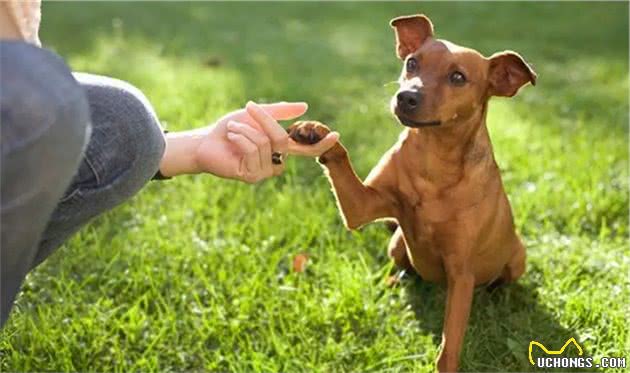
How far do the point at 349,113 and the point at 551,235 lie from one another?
1677mm

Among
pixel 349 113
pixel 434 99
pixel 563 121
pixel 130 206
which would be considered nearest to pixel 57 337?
pixel 130 206

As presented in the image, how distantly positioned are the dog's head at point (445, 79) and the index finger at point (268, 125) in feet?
1.39

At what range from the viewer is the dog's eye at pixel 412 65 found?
2.48 meters

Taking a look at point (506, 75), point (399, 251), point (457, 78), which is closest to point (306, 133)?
point (457, 78)

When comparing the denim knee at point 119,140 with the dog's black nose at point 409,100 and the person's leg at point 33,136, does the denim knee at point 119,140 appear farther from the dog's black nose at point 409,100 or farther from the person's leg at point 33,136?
the dog's black nose at point 409,100

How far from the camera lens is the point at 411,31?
8.58 feet

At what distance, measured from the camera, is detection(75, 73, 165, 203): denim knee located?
1794 mm

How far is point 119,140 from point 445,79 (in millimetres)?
967

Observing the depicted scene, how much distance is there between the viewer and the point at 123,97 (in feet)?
6.07

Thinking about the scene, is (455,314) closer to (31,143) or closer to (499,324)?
(499,324)

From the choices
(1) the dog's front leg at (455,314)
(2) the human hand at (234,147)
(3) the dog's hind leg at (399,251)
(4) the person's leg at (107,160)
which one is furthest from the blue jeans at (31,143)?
(3) the dog's hind leg at (399,251)

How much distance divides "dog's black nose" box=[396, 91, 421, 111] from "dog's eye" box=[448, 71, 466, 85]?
123 mm

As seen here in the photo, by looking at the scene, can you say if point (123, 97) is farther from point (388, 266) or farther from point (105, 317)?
point (388, 266)

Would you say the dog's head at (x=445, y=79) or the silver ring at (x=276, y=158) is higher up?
the dog's head at (x=445, y=79)
